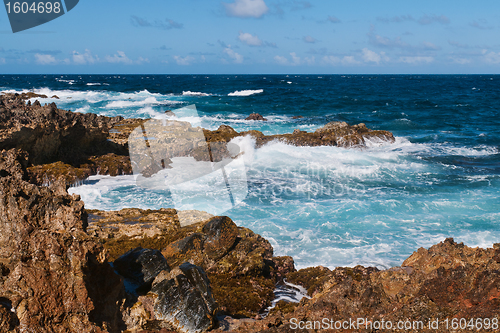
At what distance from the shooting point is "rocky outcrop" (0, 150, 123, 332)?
3276mm

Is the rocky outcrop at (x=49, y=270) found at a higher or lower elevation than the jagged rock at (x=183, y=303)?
higher

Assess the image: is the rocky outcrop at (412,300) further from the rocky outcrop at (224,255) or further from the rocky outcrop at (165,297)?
the rocky outcrop at (224,255)

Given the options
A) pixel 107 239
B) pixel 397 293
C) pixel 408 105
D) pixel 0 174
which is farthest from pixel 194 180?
pixel 408 105

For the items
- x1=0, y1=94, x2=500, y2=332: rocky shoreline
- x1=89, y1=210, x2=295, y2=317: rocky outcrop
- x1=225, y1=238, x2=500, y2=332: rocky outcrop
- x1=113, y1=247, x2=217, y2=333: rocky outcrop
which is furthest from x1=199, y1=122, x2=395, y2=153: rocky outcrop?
x1=225, y1=238, x2=500, y2=332: rocky outcrop

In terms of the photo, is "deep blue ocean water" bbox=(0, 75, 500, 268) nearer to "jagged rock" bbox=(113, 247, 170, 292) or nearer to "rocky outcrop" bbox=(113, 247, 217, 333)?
"rocky outcrop" bbox=(113, 247, 217, 333)

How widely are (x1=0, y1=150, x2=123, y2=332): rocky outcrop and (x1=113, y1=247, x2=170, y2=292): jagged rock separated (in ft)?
1.72

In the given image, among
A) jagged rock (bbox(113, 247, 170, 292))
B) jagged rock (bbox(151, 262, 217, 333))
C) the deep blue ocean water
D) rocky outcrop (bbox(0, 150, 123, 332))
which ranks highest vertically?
rocky outcrop (bbox(0, 150, 123, 332))

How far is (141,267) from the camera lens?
4457 millimetres

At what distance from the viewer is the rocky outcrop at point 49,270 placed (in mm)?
3276

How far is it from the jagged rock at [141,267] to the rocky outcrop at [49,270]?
524 mm

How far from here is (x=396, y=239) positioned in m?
9.85

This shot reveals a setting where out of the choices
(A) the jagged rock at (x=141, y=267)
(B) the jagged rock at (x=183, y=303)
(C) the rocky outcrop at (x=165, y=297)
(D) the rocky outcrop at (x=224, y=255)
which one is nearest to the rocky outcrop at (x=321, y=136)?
(D) the rocky outcrop at (x=224, y=255)

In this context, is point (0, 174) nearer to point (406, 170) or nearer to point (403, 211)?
point (403, 211)

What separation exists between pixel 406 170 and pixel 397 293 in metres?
14.6
